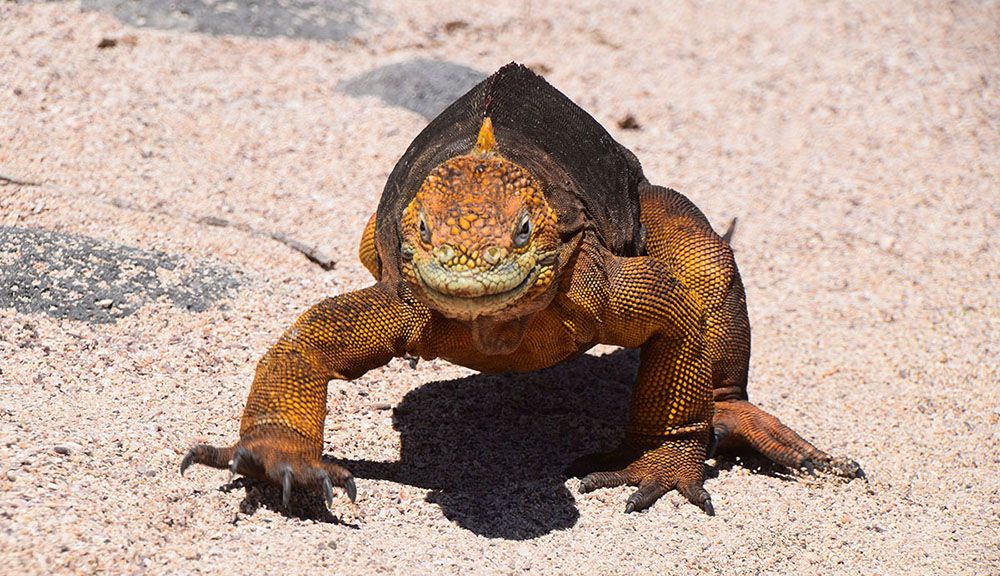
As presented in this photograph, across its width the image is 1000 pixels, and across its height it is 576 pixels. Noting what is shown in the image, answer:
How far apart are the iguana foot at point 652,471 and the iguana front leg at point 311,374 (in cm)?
142

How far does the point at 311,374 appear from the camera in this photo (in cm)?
561

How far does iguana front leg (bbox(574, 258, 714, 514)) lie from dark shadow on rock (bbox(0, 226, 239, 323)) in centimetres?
285

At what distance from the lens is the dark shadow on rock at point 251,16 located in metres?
12.6

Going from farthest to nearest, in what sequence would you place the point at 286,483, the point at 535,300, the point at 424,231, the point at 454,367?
the point at 454,367 < the point at 286,483 < the point at 535,300 < the point at 424,231

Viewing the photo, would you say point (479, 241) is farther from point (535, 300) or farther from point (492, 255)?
point (535, 300)

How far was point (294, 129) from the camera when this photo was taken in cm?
1098

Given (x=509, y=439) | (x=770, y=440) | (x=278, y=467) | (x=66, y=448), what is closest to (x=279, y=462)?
(x=278, y=467)

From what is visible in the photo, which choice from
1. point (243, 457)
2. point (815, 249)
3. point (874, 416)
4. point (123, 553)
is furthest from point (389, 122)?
point (123, 553)

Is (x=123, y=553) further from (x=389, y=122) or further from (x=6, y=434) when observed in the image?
(x=389, y=122)

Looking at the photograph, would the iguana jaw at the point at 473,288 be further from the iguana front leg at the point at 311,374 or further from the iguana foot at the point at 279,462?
the iguana foot at the point at 279,462

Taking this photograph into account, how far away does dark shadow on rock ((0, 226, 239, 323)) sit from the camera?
6855mm

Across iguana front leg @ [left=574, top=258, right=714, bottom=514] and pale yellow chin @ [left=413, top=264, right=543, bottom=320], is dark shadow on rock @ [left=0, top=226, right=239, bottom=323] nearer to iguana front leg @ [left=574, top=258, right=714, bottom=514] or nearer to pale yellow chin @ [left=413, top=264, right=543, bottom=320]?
iguana front leg @ [left=574, top=258, right=714, bottom=514]

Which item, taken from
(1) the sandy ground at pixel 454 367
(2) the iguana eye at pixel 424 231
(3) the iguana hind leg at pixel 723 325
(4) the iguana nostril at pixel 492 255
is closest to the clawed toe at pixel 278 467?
(1) the sandy ground at pixel 454 367

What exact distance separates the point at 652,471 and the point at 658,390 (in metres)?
0.44
